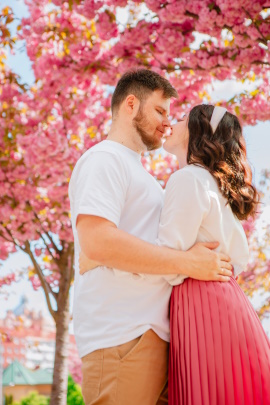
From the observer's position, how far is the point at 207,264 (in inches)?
77.9

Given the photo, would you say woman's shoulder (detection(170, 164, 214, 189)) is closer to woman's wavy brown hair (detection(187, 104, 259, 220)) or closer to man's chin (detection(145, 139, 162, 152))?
woman's wavy brown hair (detection(187, 104, 259, 220))

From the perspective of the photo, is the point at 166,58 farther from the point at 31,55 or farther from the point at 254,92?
the point at 31,55

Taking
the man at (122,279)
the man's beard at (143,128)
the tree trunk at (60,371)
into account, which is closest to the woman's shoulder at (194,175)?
the man at (122,279)

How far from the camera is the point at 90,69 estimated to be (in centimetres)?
632

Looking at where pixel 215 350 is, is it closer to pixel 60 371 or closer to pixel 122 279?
pixel 122 279

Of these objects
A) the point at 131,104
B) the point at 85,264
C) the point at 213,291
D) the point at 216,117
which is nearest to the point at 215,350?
the point at 213,291

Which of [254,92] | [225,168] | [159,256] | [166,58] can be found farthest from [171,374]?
[254,92]

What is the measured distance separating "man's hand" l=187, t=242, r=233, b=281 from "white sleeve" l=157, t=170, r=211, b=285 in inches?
1.8

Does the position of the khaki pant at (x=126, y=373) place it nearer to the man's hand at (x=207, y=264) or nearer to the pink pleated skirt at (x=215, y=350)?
the pink pleated skirt at (x=215, y=350)

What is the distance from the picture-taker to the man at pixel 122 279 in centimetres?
190

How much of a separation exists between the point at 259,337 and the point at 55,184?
6.20 metres

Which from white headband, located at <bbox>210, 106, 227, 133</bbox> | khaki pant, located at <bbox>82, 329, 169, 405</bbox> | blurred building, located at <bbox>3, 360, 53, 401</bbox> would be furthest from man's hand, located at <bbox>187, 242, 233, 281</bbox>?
blurred building, located at <bbox>3, 360, 53, 401</bbox>

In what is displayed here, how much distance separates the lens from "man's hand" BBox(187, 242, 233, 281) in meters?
1.97

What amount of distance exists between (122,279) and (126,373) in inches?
12.0
